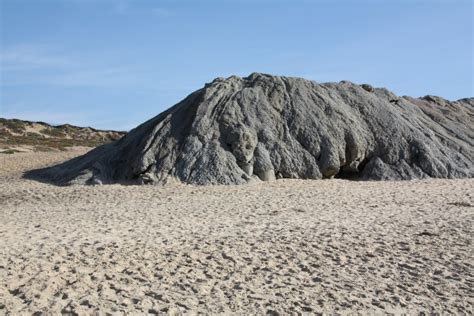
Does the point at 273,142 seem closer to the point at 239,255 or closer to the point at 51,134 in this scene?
the point at 239,255

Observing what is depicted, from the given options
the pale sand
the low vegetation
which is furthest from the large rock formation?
the low vegetation

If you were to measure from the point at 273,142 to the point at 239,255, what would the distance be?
12.0m

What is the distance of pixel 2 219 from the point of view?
13.3 metres

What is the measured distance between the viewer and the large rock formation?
784 inches

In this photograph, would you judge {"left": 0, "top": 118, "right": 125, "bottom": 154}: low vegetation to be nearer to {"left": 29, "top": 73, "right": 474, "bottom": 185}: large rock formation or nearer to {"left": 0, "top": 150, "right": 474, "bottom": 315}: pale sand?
{"left": 29, "top": 73, "right": 474, "bottom": 185}: large rock formation

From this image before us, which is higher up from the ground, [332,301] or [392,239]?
[392,239]

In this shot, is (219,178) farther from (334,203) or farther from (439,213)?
(439,213)

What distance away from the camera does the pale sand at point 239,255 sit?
7316mm

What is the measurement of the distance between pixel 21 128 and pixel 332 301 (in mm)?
65641

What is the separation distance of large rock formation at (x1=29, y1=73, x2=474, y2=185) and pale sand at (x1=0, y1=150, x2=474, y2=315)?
12.8 feet

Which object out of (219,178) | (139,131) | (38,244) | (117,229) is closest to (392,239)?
(117,229)

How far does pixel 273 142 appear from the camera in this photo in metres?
21.0

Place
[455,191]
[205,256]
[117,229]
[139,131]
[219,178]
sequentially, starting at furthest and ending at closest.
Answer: [139,131], [219,178], [455,191], [117,229], [205,256]

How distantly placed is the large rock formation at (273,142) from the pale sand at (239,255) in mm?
3911
